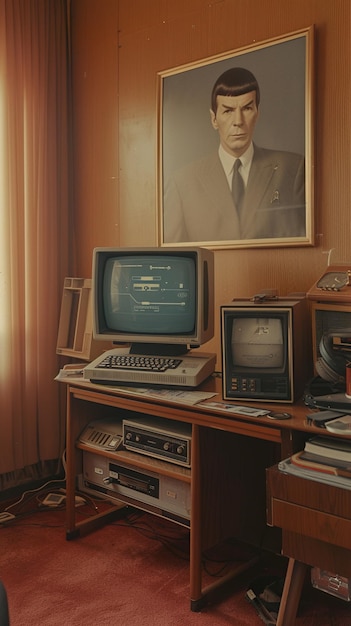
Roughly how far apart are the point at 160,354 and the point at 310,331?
592mm

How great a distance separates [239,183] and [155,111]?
0.63 meters

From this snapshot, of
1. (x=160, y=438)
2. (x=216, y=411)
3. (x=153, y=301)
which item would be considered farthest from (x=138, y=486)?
(x=153, y=301)

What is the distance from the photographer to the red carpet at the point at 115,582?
194 cm

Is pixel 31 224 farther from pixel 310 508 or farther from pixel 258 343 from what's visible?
pixel 310 508

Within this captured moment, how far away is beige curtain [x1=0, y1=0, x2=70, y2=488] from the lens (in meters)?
2.89

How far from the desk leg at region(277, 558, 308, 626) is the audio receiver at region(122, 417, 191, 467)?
535 millimetres

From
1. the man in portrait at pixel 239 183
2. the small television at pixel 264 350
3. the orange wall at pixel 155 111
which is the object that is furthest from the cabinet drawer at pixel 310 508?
the man in portrait at pixel 239 183

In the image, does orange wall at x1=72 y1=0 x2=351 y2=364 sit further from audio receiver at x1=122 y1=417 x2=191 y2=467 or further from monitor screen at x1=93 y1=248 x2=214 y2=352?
audio receiver at x1=122 y1=417 x2=191 y2=467

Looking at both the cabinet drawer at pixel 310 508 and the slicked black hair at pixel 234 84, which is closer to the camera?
Result: the cabinet drawer at pixel 310 508

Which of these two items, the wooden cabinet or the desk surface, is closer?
the wooden cabinet

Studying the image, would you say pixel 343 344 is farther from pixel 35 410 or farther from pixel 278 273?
pixel 35 410

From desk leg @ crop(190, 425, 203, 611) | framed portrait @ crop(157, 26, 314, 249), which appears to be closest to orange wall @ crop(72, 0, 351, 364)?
framed portrait @ crop(157, 26, 314, 249)

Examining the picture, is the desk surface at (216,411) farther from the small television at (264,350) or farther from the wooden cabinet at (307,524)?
the wooden cabinet at (307,524)

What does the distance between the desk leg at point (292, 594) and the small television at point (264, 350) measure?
50 centimetres
